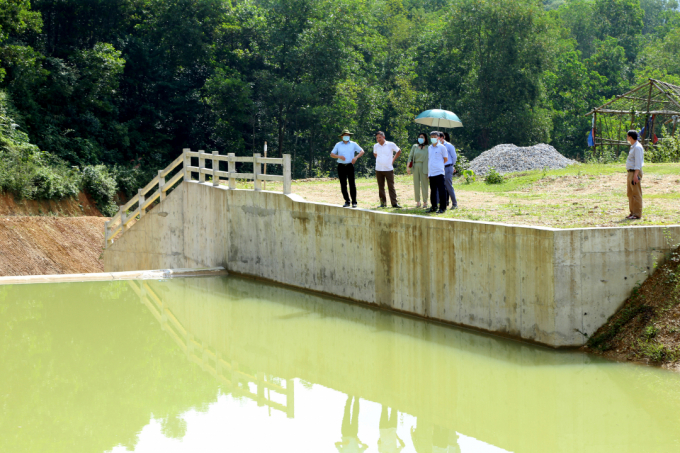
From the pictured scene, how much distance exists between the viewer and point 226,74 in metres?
43.4

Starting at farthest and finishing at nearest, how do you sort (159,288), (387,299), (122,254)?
(122,254) → (159,288) → (387,299)

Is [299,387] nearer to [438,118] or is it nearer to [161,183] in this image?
[438,118]

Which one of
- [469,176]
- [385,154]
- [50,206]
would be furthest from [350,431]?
[50,206]

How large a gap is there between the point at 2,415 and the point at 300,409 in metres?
3.65

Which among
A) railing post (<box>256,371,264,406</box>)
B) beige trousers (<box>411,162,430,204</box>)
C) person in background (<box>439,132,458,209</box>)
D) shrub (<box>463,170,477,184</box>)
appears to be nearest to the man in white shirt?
beige trousers (<box>411,162,430,204</box>)

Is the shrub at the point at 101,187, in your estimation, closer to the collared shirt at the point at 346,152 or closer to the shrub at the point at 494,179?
the shrub at the point at 494,179

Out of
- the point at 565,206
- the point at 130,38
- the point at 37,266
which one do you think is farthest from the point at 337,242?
the point at 130,38

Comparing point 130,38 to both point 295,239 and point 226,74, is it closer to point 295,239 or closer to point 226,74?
point 226,74

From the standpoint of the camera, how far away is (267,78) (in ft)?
143

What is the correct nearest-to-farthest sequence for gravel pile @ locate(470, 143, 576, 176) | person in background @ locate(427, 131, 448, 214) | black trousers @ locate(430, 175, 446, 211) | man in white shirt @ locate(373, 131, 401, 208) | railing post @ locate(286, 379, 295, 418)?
railing post @ locate(286, 379, 295, 418), person in background @ locate(427, 131, 448, 214), black trousers @ locate(430, 175, 446, 211), man in white shirt @ locate(373, 131, 401, 208), gravel pile @ locate(470, 143, 576, 176)

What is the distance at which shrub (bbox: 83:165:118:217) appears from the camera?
3591 centimetres

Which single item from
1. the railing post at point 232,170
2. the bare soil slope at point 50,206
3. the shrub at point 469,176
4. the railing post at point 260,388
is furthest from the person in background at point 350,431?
the bare soil slope at point 50,206

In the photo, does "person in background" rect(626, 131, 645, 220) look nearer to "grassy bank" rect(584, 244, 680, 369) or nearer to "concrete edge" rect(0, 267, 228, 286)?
"grassy bank" rect(584, 244, 680, 369)

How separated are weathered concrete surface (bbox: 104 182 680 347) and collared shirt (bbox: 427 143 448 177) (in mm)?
1005
